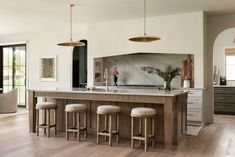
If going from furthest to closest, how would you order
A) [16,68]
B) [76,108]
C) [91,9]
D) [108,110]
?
[16,68] < [91,9] < [76,108] < [108,110]

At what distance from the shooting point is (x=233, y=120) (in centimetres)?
742

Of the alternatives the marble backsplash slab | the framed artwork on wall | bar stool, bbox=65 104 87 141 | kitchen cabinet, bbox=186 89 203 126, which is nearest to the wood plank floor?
bar stool, bbox=65 104 87 141

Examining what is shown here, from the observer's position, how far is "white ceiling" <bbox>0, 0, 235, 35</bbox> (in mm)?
5746

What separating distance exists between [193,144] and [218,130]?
154cm

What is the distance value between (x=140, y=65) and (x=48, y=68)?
3.32 m

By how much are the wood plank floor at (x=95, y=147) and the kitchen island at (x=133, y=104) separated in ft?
0.84

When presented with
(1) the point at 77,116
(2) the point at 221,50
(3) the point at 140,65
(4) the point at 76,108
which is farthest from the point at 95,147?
(2) the point at 221,50

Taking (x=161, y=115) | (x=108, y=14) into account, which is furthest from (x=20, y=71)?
(x=161, y=115)

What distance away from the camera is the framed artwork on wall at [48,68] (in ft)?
30.4

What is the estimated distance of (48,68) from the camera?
939 centimetres

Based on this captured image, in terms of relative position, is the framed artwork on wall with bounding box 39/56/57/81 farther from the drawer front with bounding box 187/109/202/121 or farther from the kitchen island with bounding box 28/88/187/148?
the drawer front with bounding box 187/109/202/121

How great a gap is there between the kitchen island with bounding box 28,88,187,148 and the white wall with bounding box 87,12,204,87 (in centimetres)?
179

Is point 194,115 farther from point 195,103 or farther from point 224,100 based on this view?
point 224,100

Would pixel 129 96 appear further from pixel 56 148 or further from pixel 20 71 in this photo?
pixel 20 71
